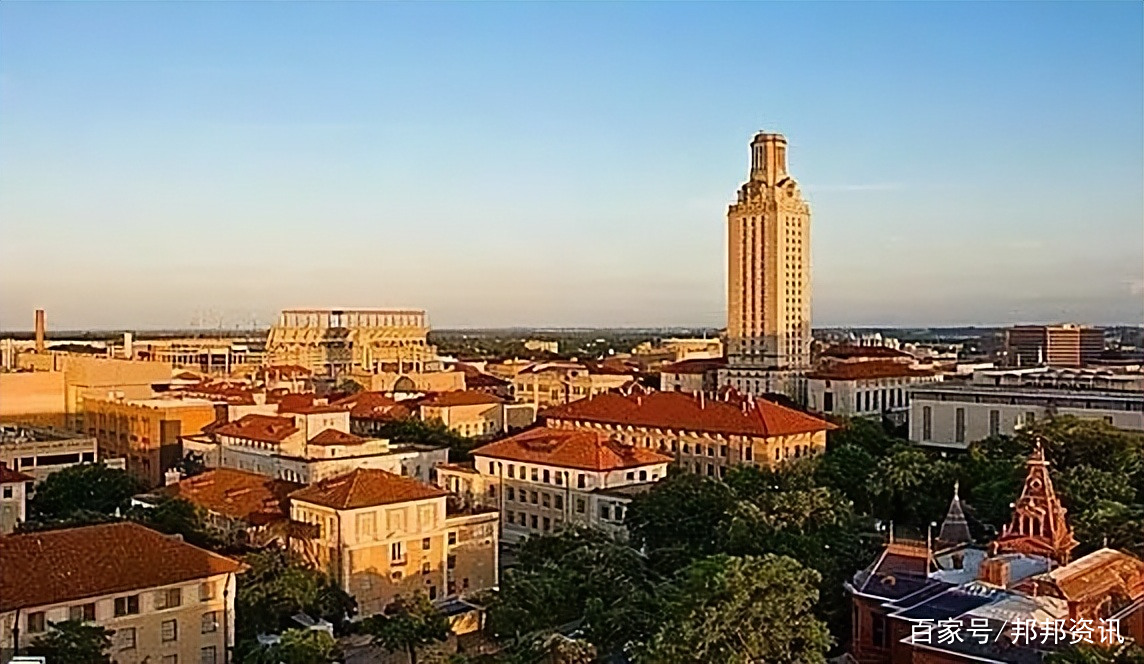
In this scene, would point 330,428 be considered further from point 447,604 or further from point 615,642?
point 615,642

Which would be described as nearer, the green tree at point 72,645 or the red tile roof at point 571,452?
the green tree at point 72,645

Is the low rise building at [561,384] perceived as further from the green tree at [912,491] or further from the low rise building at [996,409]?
the green tree at [912,491]

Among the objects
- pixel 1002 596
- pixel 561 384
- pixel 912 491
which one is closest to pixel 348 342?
pixel 561 384

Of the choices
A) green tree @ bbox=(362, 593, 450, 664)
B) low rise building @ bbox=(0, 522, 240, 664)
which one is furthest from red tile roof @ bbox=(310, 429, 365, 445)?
low rise building @ bbox=(0, 522, 240, 664)

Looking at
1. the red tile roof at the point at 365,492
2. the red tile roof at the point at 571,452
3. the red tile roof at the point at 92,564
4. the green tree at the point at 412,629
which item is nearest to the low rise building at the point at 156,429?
the red tile roof at the point at 571,452

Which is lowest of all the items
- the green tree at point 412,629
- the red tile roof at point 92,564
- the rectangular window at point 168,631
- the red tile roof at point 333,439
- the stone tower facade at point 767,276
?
the green tree at point 412,629

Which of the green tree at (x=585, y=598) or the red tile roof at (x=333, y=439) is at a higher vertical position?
the red tile roof at (x=333, y=439)

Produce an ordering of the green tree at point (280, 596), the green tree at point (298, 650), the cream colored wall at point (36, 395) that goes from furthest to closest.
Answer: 1. the cream colored wall at point (36, 395)
2. the green tree at point (280, 596)
3. the green tree at point (298, 650)
